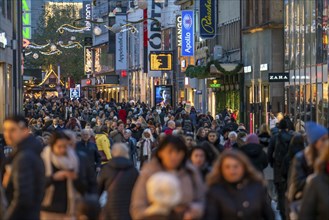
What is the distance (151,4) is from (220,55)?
27684 millimetres

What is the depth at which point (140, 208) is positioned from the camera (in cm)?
884

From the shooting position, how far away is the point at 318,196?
909cm

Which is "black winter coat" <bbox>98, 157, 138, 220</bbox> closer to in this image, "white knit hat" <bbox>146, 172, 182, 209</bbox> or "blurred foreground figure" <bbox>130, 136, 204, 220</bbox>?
"blurred foreground figure" <bbox>130, 136, 204, 220</bbox>

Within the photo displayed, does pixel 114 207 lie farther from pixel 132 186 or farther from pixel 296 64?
pixel 296 64

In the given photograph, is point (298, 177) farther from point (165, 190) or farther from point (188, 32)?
point (188, 32)

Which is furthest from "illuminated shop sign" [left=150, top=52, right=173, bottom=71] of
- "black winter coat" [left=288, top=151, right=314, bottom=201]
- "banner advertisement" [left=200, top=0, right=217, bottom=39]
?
"black winter coat" [left=288, top=151, right=314, bottom=201]

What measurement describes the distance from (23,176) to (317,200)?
2.75 m

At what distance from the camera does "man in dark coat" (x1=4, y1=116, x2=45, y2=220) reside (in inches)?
395

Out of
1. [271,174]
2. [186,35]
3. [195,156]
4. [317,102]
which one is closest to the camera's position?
[195,156]

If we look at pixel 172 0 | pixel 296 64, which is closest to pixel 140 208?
pixel 296 64

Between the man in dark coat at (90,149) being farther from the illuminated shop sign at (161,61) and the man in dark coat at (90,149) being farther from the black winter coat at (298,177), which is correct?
the illuminated shop sign at (161,61)

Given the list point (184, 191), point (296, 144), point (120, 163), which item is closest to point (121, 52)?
point (296, 144)

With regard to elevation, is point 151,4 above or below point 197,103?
above

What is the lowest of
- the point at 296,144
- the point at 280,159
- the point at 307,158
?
the point at 280,159
